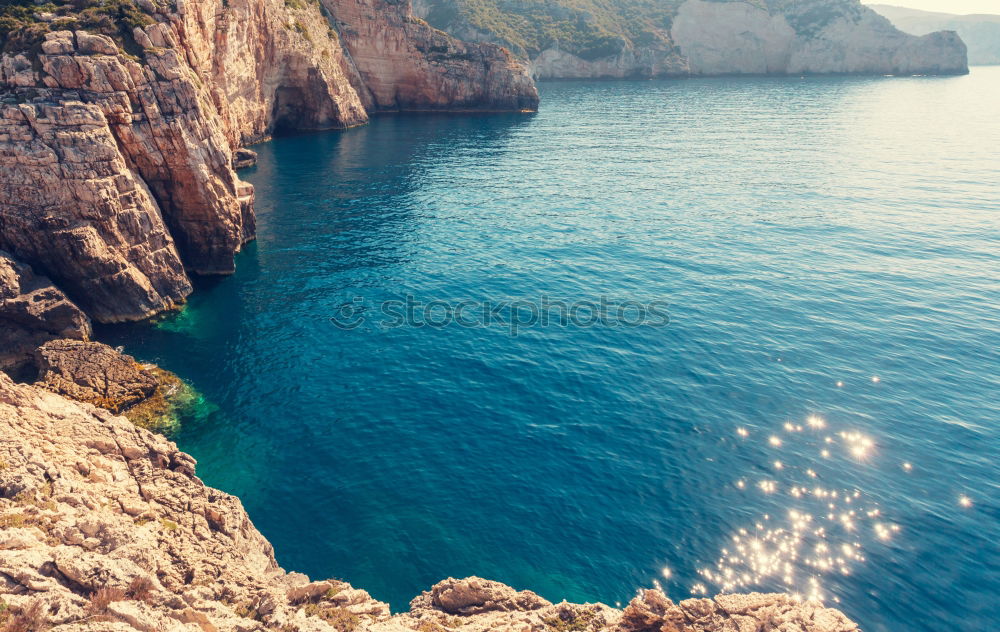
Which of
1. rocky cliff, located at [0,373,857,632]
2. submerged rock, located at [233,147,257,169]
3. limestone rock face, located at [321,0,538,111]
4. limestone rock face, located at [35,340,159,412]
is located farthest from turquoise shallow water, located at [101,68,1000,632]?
limestone rock face, located at [321,0,538,111]

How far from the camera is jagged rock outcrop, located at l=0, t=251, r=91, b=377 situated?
114ft

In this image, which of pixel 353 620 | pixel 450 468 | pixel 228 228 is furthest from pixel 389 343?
pixel 353 620

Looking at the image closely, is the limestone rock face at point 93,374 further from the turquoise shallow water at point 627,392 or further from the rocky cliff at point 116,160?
the rocky cliff at point 116,160

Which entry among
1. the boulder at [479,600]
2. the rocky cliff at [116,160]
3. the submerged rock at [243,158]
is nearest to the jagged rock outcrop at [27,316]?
the rocky cliff at [116,160]

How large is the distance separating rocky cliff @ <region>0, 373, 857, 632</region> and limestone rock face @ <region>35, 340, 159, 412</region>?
28.4 ft

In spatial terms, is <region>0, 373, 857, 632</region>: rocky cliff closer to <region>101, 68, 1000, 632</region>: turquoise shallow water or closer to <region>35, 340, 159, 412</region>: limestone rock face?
<region>101, 68, 1000, 632</region>: turquoise shallow water

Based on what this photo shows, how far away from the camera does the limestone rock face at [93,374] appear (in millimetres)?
31656

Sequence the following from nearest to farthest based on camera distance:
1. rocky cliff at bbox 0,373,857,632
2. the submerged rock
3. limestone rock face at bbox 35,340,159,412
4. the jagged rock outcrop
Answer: rocky cliff at bbox 0,373,857,632
limestone rock face at bbox 35,340,159,412
the jagged rock outcrop
the submerged rock

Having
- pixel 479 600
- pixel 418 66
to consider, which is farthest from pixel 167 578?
pixel 418 66

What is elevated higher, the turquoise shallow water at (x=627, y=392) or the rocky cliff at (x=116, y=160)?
the rocky cliff at (x=116, y=160)

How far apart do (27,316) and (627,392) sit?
38392 millimetres

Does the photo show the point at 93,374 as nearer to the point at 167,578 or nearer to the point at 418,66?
the point at 167,578

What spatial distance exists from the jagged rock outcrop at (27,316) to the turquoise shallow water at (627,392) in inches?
157

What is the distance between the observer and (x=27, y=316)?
117 ft
